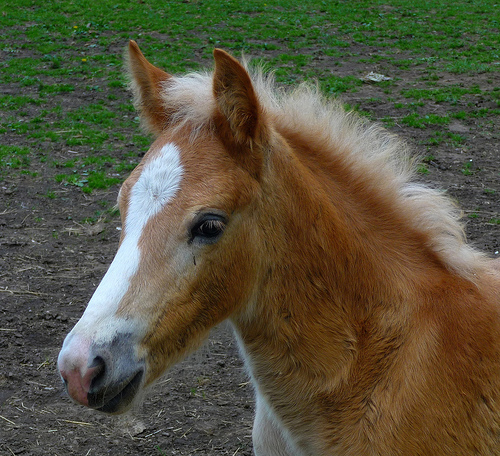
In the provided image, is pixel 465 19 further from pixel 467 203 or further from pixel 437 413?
pixel 437 413

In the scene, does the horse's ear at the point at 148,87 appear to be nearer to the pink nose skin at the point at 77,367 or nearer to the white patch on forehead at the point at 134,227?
the white patch on forehead at the point at 134,227

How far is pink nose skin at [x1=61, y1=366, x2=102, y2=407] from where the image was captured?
2148mm

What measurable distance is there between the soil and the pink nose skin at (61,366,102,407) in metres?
0.59

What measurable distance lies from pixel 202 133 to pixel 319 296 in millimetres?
874

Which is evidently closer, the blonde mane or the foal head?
the foal head

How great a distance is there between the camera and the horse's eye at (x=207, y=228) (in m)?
2.38

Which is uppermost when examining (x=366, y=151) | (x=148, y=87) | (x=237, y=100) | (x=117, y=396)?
(x=237, y=100)

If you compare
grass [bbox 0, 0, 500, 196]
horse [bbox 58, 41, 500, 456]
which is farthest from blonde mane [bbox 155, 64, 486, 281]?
grass [bbox 0, 0, 500, 196]

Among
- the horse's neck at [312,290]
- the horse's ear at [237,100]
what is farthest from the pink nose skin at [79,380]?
the horse's ear at [237,100]

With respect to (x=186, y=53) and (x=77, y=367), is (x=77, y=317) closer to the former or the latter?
(x=77, y=367)

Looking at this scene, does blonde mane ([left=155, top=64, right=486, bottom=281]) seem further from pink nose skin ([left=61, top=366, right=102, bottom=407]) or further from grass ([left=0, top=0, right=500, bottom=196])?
grass ([left=0, top=0, right=500, bottom=196])

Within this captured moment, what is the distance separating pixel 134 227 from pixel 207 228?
28 cm

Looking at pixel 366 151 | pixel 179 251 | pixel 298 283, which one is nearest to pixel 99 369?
pixel 179 251

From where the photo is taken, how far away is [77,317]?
16.7 feet
